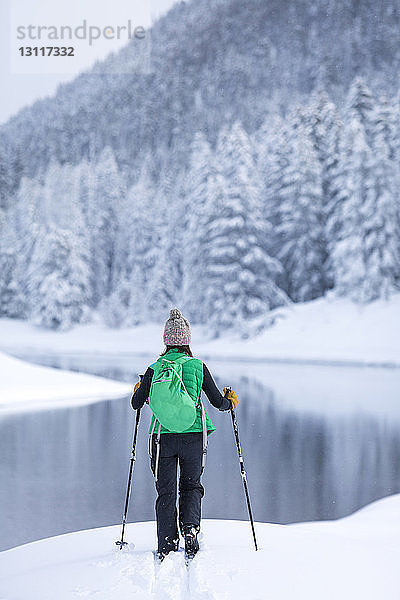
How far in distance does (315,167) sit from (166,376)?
26.9 meters

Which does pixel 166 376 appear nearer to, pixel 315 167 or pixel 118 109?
pixel 315 167

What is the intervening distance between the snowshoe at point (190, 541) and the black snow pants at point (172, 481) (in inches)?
1.2

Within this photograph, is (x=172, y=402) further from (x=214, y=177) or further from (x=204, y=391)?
(x=214, y=177)

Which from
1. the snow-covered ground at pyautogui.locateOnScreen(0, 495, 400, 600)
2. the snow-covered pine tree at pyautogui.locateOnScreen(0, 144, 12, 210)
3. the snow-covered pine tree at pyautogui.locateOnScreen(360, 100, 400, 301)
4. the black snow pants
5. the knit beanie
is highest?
the snow-covered pine tree at pyautogui.locateOnScreen(0, 144, 12, 210)

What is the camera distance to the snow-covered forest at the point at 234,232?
26453mm

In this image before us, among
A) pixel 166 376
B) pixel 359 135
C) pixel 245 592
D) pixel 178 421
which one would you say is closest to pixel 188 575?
pixel 245 592

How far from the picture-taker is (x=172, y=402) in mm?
3215

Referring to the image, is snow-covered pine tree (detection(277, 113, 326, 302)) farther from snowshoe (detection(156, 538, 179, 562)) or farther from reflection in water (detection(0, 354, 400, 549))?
snowshoe (detection(156, 538, 179, 562))

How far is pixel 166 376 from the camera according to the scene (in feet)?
10.8

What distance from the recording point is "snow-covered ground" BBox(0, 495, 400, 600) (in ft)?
9.38

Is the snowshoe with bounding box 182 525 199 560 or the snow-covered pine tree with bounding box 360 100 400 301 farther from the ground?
the snow-covered pine tree with bounding box 360 100 400 301

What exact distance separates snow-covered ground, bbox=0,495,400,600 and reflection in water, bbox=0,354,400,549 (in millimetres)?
1114

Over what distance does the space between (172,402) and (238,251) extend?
25.7m

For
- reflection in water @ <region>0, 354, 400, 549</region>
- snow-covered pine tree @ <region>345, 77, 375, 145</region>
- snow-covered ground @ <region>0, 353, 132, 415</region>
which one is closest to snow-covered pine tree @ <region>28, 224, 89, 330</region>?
snow-covered pine tree @ <region>345, 77, 375, 145</region>
